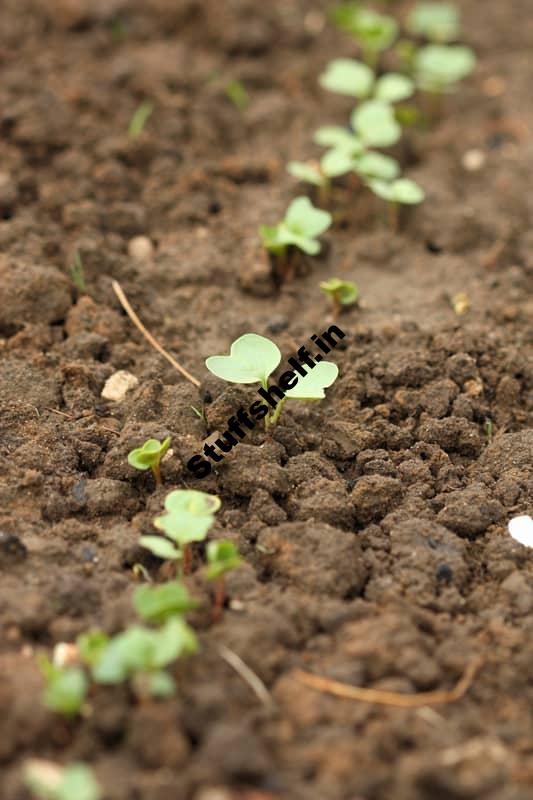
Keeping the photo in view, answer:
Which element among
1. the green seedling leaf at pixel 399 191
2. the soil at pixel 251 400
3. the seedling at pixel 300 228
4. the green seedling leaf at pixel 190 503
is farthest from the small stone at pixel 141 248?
the green seedling leaf at pixel 190 503

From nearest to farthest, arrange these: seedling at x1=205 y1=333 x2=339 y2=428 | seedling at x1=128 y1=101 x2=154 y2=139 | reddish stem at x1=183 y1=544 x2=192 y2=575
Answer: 1. reddish stem at x1=183 y1=544 x2=192 y2=575
2. seedling at x1=205 y1=333 x2=339 y2=428
3. seedling at x1=128 y1=101 x2=154 y2=139

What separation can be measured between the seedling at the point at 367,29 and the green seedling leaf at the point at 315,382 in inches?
67.0

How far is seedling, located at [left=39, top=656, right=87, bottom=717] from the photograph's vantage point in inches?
65.2

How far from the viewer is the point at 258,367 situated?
2.33m

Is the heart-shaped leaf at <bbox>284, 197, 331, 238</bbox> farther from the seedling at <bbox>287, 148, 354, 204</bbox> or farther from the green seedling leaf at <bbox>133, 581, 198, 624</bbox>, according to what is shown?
the green seedling leaf at <bbox>133, 581, 198, 624</bbox>

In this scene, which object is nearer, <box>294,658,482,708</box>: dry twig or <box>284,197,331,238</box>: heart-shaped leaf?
<box>294,658,482,708</box>: dry twig

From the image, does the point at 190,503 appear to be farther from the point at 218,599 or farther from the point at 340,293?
the point at 340,293

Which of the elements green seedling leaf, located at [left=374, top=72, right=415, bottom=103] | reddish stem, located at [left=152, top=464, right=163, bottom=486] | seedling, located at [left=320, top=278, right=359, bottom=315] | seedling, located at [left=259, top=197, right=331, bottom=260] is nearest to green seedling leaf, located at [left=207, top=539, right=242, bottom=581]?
reddish stem, located at [left=152, top=464, right=163, bottom=486]

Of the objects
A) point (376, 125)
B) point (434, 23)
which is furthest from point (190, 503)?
point (434, 23)

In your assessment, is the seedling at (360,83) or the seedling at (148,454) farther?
the seedling at (360,83)

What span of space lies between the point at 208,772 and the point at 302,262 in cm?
169

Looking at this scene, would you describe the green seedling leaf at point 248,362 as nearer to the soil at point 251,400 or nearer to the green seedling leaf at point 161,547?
the soil at point 251,400

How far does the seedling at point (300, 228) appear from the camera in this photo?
9.08 ft

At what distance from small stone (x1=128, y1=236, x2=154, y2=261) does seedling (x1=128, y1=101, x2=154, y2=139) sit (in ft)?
1.59
